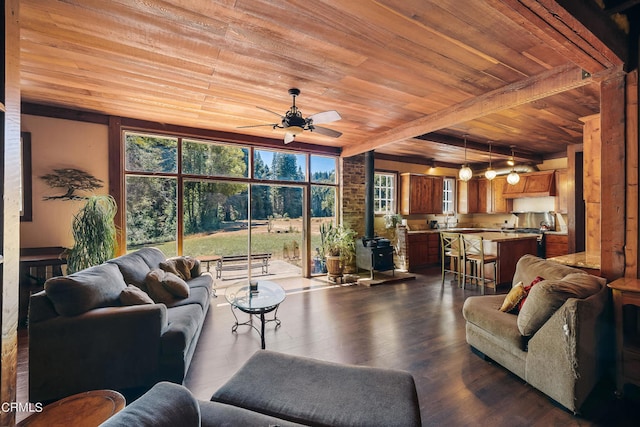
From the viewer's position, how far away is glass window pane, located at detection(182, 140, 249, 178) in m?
4.89

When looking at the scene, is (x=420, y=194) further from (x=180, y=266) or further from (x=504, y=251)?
(x=180, y=266)

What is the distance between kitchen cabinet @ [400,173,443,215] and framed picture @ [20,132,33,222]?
7.13 metres

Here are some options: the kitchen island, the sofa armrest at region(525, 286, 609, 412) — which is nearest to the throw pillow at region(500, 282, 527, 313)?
the sofa armrest at region(525, 286, 609, 412)

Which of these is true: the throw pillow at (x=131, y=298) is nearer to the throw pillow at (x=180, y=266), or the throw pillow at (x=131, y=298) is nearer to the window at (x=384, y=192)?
the throw pillow at (x=180, y=266)

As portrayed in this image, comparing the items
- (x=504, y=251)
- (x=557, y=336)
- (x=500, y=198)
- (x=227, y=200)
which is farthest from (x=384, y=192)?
(x=557, y=336)

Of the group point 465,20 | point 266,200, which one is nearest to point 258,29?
point 465,20

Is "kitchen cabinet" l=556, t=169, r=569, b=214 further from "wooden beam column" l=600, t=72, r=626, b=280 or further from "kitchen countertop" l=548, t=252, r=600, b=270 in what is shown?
"wooden beam column" l=600, t=72, r=626, b=280

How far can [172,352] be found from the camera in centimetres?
218

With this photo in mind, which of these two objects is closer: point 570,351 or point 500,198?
point 570,351

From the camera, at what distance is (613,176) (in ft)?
7.52

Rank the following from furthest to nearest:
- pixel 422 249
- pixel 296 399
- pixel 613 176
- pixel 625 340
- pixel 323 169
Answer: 1. pixel 422 249
2. pixel 323 169
3. pixel 613 176
4. pixel 625 340
5. pixel 296 399

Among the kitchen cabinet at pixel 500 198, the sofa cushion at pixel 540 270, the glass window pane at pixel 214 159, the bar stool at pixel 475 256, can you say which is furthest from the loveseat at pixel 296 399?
the kitchen cabinet at pixel 500 198

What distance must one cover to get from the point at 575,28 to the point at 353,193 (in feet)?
15.8

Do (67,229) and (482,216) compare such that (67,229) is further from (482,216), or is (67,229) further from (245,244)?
(482,216)
